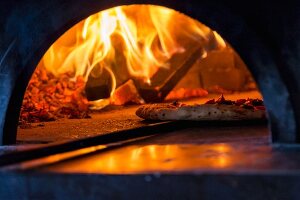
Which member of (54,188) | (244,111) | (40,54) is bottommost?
(54,188)

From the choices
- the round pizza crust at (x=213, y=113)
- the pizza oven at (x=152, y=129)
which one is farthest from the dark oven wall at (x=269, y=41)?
the round pizza crust at (x=213, y=113)

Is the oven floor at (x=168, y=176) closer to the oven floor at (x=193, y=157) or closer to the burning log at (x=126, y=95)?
the oven floor at (x=193, y=157)

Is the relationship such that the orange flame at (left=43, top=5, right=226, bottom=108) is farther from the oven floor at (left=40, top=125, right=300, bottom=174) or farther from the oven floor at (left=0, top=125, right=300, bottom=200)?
the oven floor at (left=0, top=125, right=300, bottom=200)

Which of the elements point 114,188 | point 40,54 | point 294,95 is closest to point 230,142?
point 294,95

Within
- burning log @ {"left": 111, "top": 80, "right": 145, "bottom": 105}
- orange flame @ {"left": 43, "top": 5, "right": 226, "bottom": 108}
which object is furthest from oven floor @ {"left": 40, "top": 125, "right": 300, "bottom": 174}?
orange flame @ {"left": 43, "top": 5, "right": 226, "bottom": 108}

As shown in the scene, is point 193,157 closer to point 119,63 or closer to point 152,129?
point 152,129

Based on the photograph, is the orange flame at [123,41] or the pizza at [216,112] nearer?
the pizza at [216,112]

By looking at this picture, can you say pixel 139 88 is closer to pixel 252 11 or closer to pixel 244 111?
pixel 244 111
